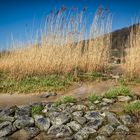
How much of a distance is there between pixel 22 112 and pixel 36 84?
10.5 ft

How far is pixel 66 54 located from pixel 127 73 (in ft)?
6.45

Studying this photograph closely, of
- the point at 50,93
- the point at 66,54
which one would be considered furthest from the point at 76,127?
the point at 66,54

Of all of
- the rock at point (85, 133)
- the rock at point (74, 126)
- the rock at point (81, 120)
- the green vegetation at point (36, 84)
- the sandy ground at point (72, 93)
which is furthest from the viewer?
the green vegetation at point (36, 84)

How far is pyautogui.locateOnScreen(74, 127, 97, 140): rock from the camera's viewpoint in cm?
496

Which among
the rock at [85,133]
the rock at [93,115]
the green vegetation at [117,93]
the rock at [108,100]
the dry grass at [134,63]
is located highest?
the dry grass at [134,63]

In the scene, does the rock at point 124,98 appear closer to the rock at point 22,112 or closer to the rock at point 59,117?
the rock at point 59,117

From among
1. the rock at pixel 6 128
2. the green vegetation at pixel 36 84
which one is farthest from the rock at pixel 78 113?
the green vegetation at pixel 36 84

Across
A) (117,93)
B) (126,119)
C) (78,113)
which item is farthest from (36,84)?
(126,119)

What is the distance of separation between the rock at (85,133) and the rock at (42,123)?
22.1 inches

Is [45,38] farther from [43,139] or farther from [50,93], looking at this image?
[43,139]

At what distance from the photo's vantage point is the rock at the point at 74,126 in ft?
17.1

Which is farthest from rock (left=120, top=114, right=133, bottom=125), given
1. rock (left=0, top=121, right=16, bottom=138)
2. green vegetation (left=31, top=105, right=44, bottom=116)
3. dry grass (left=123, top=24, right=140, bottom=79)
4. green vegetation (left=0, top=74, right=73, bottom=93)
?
dry grass (left=123, top=24, right=140, bottom=79)

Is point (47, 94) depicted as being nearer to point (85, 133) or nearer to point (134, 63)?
point (134, 63)

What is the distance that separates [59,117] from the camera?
5.47m
